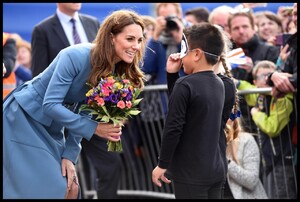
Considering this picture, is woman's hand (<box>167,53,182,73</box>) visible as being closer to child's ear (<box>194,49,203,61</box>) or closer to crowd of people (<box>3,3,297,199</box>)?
crowd of people (<box>3,3,297,199</box>)

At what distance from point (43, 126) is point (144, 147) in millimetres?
3192

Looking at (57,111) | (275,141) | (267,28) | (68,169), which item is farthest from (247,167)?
(267,28)

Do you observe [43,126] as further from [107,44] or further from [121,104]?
[107,44]

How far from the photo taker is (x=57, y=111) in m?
4.90

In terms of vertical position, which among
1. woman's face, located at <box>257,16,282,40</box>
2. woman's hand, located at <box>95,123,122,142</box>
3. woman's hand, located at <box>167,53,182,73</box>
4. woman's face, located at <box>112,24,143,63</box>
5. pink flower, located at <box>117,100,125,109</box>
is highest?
woman's face, located at <box>112,24,143,63</box>

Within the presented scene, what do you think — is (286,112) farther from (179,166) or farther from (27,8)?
(27,8)

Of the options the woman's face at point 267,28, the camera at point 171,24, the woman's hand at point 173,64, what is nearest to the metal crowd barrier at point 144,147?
the camera at point 171,24

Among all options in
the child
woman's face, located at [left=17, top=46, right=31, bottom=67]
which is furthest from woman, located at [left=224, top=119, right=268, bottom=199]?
woman's face, located at [left=17, top=46, right=31, bottom=67]

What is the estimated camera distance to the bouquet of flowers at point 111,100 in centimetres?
488

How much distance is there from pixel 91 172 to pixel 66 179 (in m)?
3.95

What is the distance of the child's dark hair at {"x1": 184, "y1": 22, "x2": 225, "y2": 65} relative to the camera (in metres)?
5.01

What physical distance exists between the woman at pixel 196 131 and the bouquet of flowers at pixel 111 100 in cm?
32

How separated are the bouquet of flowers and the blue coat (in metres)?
0.10

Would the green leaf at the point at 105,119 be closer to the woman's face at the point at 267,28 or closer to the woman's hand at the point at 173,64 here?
the woman's hand at the point at 173,64
